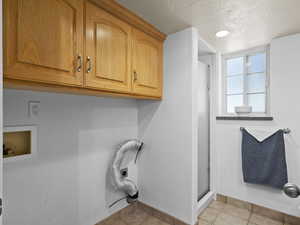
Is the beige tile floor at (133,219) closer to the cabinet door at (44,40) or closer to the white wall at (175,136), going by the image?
the white wall at (175,136)

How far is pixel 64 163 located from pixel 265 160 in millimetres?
2053

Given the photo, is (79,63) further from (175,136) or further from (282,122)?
(282,122)

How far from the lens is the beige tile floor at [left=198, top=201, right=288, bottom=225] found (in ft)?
5.52

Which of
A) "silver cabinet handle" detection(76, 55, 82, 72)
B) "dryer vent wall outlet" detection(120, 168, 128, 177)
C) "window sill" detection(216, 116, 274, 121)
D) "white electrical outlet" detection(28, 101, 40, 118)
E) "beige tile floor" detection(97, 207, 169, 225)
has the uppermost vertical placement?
"silver cabinet handle" detection(76, 55, 82, 72)

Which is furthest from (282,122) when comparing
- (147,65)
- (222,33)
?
(147,65)

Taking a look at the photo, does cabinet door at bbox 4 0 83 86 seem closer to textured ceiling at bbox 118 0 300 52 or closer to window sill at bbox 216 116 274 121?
textured ceiling at bbox 118 0 300 52

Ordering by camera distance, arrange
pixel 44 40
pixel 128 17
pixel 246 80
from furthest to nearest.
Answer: pixel 246 80
pixel 128 17
pixel 44 40

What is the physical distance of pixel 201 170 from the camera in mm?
1985

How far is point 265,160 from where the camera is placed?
1.78 m

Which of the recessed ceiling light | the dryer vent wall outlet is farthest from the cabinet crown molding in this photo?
the dryer vent wall outlet

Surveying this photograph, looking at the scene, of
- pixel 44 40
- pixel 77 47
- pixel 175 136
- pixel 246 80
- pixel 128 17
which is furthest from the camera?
pixel 246 80

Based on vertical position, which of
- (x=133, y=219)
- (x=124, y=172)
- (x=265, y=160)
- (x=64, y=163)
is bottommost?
(x=133, y=219)

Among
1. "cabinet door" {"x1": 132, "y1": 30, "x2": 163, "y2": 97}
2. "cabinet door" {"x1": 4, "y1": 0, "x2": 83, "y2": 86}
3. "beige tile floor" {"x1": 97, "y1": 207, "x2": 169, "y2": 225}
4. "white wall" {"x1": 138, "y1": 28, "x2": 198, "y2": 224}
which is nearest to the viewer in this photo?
"cabinet door" {"x1": 4, "y1": 0, "x2": 83, "y2": 86}

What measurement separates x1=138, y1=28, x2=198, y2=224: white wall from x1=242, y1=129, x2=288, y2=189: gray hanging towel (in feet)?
2.50
